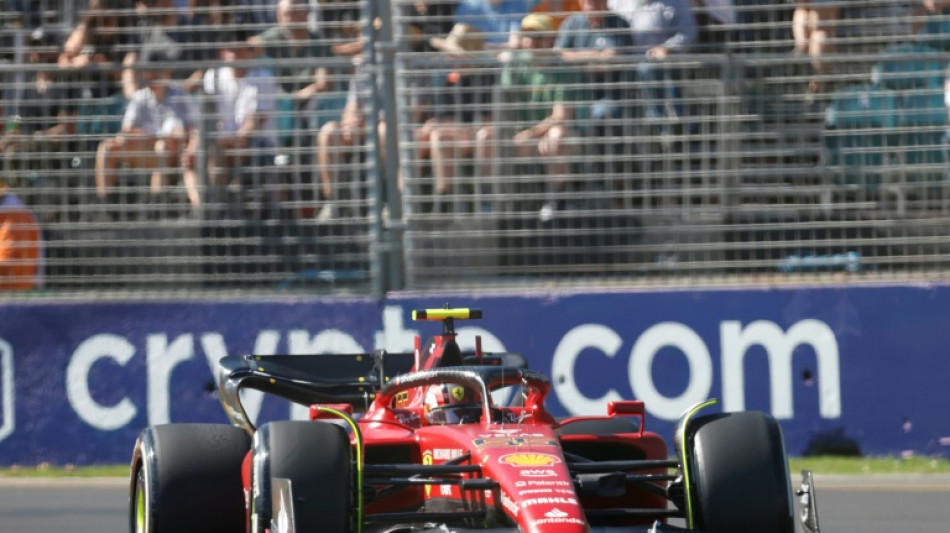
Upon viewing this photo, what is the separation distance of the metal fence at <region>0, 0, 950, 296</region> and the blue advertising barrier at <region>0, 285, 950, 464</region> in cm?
20

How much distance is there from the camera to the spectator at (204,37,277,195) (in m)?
9.63

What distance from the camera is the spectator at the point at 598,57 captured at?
951 centimetres

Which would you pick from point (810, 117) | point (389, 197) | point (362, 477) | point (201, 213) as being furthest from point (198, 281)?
point (362, 477)

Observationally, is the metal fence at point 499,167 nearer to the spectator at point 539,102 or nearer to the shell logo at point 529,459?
the spectator at point 539,102

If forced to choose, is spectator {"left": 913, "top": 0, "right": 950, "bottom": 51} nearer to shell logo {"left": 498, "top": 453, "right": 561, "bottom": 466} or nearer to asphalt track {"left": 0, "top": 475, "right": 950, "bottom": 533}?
asphalt track {"left": 0, "top": 475, "right": 950, "bottom": 533}

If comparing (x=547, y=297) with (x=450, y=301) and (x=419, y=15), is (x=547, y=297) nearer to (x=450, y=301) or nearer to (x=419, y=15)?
(x=450, y=301)

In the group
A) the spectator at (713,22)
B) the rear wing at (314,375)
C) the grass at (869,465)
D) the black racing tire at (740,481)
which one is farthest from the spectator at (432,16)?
the black racing tire at (740,481)

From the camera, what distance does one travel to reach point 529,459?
523 centimetres

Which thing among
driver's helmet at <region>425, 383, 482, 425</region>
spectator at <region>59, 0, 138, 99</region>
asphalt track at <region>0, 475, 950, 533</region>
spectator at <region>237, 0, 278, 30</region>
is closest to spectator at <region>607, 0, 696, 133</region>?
spectator at <region>237, 0, 278, 30</region>

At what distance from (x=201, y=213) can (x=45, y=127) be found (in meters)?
1.13

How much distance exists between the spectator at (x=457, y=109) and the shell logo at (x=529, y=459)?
4558 mm

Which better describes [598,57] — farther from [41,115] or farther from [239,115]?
[41,115]

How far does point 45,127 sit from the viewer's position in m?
9.78

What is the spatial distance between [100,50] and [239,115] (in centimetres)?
101
